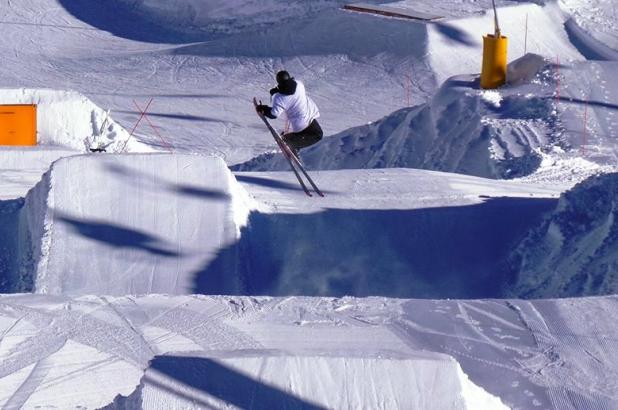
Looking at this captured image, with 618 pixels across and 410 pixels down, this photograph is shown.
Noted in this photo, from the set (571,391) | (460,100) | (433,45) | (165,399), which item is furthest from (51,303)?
(433,45)

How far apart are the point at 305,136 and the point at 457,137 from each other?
14.3 feet

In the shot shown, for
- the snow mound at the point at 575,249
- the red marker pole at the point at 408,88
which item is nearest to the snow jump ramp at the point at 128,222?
the snow mound at the point at 575,249

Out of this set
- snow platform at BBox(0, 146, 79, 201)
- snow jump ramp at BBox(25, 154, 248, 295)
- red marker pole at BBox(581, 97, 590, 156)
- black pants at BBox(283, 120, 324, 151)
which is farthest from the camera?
red marker pole at BBox(581, 97, 590, 156)

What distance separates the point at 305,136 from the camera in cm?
1216

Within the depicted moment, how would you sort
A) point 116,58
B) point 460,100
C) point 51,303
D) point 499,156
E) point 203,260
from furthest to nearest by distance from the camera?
point 116,58, point 460,100, point 499,156, point 203,260, point 51,303

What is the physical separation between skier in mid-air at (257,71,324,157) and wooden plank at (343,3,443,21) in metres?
11.3

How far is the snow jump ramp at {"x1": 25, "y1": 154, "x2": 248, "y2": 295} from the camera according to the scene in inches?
386

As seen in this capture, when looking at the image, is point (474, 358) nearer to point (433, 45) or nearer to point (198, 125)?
point (198, 125)

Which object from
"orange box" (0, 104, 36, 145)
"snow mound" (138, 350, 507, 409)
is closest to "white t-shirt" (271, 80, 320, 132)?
"orange box" (0, 104, 36, 145)

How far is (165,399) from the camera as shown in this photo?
5.86m

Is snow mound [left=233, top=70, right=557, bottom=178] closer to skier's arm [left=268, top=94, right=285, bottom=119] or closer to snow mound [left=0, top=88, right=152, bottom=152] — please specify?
snow mound [left=0, top=88, right=152, bottom=152]

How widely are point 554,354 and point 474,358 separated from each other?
20.0 inches

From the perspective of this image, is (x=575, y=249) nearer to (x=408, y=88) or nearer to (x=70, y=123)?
(x=70, y=123)

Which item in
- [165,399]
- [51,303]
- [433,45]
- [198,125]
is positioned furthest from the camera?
[433,45]
